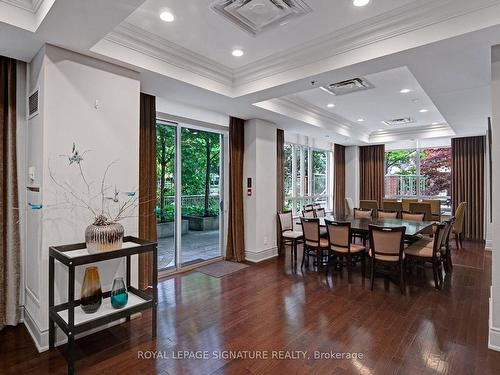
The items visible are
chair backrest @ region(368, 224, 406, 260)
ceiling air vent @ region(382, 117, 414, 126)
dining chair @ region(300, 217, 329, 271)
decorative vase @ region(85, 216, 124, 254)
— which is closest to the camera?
decorative vase @ region(85, 216, 124, 254)

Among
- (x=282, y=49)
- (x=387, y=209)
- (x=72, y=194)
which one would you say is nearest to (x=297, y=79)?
(x=282, y=49)

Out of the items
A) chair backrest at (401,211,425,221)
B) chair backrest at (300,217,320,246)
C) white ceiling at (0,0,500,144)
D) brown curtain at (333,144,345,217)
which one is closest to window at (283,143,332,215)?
brown curtain at (333,144,345,217)

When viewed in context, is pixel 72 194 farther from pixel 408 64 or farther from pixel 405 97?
→ pixel 405 97

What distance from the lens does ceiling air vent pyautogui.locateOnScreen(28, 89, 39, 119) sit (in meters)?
2.75

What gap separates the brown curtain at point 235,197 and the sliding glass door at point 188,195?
265 millimetres

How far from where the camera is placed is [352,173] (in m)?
9.45

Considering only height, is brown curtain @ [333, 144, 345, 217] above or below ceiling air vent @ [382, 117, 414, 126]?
below

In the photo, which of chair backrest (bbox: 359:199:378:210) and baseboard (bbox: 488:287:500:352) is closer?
baseboard (bbox: 488:287:500:352)

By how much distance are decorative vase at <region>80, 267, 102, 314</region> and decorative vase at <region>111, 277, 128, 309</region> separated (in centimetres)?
11

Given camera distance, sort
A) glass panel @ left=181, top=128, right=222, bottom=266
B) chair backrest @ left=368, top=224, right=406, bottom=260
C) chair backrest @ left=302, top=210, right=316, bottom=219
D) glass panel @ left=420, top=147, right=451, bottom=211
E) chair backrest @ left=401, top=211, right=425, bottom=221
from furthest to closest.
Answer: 1. glass panel @ left=420, top=147, right=451, bottom=211
2. chair backrest @ left=302, top=210, right=316, bottom=219
3. chair backrest @ left=401, top=211, right=425, bottom=221
4. glass panel @ left=181, top=128, right=222, bottom=266
5. chair backrest @ left=368, top=224, right=406, bottom=260

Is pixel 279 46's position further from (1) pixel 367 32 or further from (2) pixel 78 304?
(2) pixel 78 304

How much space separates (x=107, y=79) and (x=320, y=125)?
4.60 m

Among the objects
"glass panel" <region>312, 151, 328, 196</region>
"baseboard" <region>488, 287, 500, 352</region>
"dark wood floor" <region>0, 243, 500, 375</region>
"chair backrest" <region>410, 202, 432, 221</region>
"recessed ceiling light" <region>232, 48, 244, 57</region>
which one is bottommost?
"dark wood floor" <region>0, 243, 500, 375</region>

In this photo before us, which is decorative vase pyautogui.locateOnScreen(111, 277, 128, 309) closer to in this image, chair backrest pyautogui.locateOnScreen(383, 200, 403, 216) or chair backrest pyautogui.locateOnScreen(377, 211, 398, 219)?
chair backrest pyautogui.locateOnScreen(377, 211, 398, 219)
